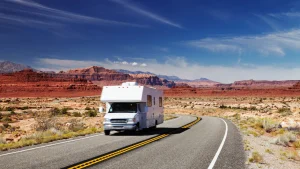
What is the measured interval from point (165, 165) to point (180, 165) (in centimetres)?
48

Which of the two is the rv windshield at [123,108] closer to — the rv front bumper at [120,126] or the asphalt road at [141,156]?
the rv front bumper at [120,126]

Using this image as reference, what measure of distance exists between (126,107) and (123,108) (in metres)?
0.20

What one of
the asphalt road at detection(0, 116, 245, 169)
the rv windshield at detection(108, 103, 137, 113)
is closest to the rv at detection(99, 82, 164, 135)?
the rv windshield at detection(108, 103, 137, 113)

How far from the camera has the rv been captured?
62.7 feet

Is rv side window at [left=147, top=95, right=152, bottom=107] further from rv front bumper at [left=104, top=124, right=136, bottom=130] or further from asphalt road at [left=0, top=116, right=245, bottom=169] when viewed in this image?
asphalt road at [left=0, top=116, right=245, bottom=169]

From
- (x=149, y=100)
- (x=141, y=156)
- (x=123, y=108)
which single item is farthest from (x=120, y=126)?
(x=141, y=156)

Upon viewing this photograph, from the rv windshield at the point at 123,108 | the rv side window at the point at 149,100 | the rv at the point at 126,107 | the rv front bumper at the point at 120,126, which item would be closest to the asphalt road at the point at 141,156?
the rv front bumper at the point at 120,126

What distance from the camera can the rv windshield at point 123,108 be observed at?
66.3 ft

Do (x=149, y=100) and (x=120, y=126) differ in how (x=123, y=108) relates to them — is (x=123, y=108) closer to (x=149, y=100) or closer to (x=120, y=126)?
(x=120, y=126)

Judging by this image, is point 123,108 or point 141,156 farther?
point 123,108

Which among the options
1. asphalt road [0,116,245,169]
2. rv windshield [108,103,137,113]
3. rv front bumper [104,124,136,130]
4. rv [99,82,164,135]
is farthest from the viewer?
rv windshield [108,103,137,113]

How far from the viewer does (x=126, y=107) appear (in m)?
20.4

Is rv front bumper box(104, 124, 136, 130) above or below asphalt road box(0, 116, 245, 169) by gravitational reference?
above

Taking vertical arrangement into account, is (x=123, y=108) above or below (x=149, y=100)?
below
